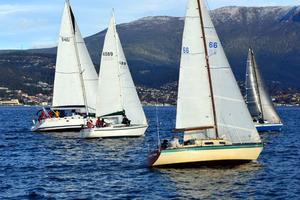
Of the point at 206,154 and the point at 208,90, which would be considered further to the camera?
the point at 208,90

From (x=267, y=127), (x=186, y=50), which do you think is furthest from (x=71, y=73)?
(x=186, y=50)

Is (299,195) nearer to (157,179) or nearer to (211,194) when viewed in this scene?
(211,194)

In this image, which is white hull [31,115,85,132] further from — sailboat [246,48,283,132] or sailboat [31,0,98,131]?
sailboat [246,48,283,132]

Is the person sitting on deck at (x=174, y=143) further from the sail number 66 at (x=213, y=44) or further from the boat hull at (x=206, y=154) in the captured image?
the sail number 66 at (x=213, y=44)

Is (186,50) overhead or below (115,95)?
overhead

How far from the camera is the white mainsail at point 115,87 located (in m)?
67.1

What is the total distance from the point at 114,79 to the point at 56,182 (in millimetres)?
31874

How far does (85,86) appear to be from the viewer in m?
77.9

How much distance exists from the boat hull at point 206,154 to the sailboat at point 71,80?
38186mm

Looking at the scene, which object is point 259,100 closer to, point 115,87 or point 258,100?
point 258,100

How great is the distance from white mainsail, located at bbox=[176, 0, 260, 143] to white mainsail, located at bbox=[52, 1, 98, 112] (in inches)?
1458

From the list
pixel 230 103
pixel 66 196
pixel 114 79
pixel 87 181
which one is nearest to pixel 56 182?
pixel 87 181

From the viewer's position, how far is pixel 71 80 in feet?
254

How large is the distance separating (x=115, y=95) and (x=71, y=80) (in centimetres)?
1193
